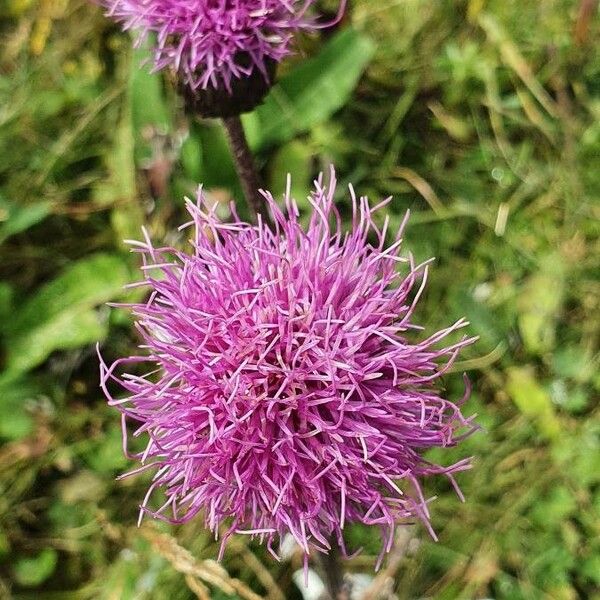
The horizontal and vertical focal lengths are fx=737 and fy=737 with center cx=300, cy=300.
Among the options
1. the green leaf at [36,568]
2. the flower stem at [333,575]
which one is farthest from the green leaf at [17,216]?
the flower stem at [333,575]

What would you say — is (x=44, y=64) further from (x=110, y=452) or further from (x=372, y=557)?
(x=372, y=557)

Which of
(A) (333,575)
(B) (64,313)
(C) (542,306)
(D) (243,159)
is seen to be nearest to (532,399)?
(C) (542,306)

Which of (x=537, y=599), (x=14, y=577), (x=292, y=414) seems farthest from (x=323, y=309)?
(x=14, y=577)

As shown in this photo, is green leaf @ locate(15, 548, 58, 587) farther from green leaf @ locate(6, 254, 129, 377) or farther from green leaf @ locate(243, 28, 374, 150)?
green leaf @ locate(243, 28, 374, 150)

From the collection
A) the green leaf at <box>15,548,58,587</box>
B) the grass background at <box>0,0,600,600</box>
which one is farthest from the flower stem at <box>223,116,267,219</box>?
the green leaf at <box>15,548,58,587</box>

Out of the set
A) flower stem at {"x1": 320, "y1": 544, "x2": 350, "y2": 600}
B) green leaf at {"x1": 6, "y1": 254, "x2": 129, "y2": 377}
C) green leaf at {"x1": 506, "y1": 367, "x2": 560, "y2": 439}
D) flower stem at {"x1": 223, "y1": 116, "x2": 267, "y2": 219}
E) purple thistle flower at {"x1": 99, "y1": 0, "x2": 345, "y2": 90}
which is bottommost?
green leaf at {"x1": 506, "y1": 367, "x2": 560, "y2": 439}

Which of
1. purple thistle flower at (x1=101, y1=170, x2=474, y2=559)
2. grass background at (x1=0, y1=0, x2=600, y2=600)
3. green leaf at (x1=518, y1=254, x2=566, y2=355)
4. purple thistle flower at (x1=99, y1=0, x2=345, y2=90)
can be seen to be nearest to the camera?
purple thistle flower at (x1=101, y1=170, x2=474, y2=559)

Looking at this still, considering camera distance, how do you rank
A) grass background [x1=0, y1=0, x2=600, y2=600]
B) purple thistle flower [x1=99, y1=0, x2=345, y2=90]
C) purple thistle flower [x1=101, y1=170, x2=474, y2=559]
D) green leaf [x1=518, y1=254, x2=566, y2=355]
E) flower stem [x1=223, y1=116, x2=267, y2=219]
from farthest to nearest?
green leaf [x1=518, y1=254, x2=566, y2=355] < grass background [x1=0, y1=0, x2=600, y2=600] < flower stem [x1=223, y1=116, x2=267, y2=219] < purple thistle flower [x1=99, y1=0, x2=345, y2=90] < purple thistle flower [x1=101, y1=170, x2=474, y2=559]
